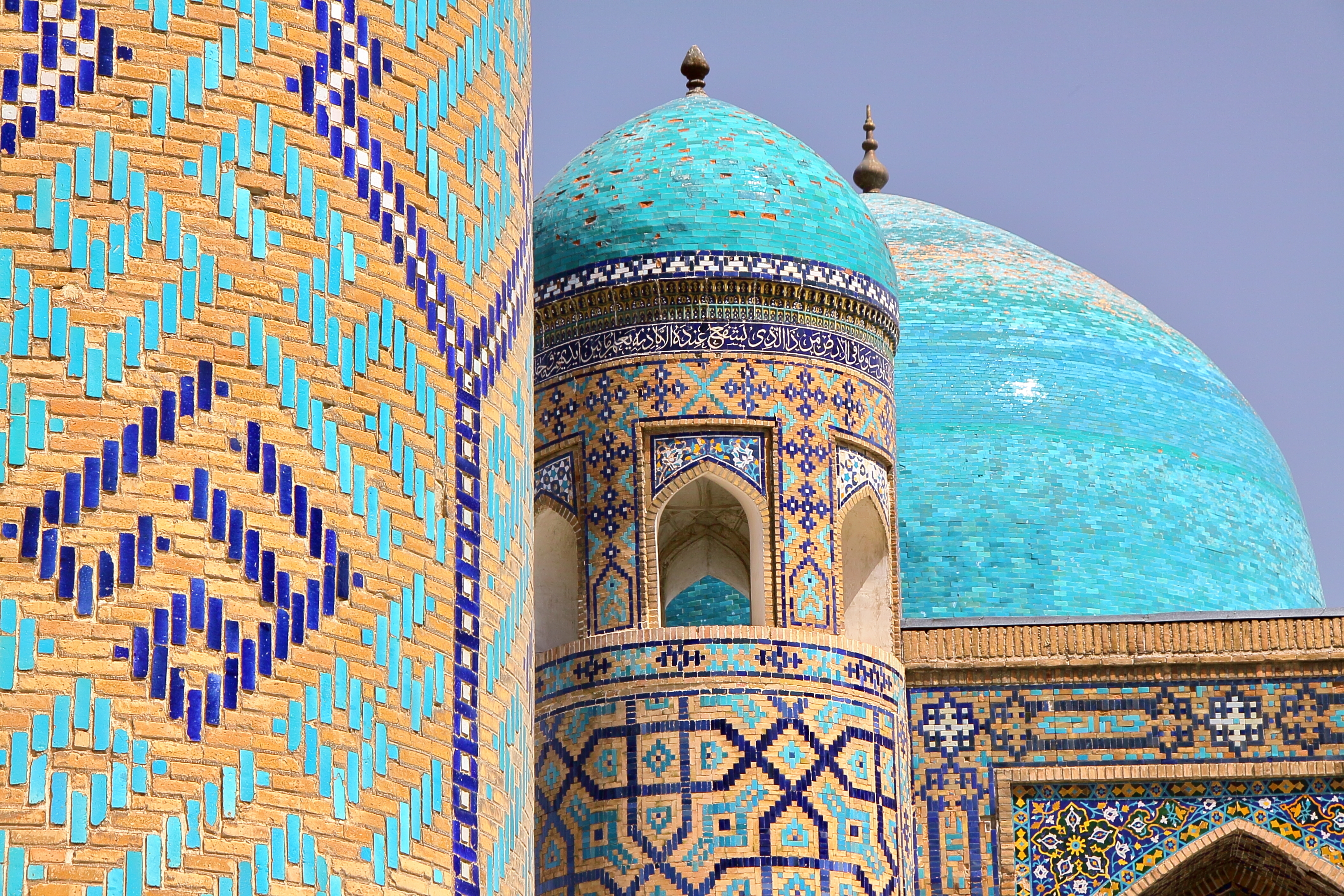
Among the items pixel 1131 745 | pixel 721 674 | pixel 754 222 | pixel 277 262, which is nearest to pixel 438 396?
pixel 277 262

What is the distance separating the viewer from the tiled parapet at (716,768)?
8227 mm

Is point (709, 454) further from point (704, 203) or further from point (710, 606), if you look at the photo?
point (710, 606)

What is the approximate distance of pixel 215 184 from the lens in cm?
408

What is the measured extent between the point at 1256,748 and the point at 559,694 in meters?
2.74

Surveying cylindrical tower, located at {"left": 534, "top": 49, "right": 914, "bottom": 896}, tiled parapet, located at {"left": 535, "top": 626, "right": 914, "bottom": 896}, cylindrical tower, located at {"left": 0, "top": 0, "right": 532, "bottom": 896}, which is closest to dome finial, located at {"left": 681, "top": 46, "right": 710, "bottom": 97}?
cylindrical tower, located at {"left": 534, "top": 49, "right": 914, "bottom": 896}

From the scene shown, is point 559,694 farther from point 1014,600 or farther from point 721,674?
point 1014,600

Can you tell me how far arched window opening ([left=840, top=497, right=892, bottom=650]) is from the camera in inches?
361

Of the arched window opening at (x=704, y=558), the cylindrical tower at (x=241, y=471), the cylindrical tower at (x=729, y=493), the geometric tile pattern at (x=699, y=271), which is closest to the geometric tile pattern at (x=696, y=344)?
the cylindrical tower at (x=729, y=493)

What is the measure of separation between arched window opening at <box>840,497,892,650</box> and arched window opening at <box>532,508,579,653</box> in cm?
106

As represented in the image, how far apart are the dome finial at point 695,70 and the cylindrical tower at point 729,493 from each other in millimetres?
279

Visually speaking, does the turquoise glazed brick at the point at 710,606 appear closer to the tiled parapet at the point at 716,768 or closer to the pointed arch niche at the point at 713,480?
the pointed arch niche at the point at 713,480

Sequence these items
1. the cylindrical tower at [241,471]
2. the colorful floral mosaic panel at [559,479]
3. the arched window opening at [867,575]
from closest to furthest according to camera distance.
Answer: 1. the cylindrical tower at [241,471]
2. the colorful floral mosaic panel at [559,479]
3. the arched window opening at [867,575]

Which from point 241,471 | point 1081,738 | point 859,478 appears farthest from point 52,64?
point 1081,738

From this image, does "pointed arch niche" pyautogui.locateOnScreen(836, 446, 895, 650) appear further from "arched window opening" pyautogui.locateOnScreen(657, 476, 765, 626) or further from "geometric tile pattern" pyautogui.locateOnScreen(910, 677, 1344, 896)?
"arched window opening" pyautogui.locateOnScreen(657, 476, 765, 626)
